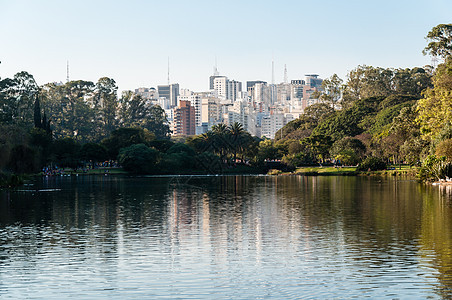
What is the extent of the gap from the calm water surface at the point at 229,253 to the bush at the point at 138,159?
75.0 metres

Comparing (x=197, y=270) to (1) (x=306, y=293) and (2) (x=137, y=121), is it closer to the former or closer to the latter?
(1) (x=306, y=293)

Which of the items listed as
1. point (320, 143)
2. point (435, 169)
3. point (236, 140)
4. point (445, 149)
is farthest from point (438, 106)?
point (236, 140)

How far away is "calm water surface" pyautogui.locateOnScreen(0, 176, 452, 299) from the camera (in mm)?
15641

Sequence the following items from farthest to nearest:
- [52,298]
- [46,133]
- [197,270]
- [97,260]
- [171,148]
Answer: [171,148] < [46,133] < [97,260] < [197,270] < [52,298]

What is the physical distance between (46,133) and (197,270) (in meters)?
98.8

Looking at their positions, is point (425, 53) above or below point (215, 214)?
above

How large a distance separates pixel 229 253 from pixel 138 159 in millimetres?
93471

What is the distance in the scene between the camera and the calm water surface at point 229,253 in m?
15.6

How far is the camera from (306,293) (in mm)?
14969

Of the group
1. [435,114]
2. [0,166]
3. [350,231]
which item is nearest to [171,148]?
[0,166]

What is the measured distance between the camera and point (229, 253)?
21.1m

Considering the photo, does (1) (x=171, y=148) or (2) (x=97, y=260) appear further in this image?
(1) (x=171, y=148)

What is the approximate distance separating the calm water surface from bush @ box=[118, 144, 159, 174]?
246 ft

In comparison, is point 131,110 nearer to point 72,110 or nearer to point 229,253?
point 72,110
